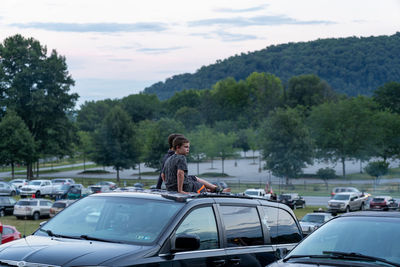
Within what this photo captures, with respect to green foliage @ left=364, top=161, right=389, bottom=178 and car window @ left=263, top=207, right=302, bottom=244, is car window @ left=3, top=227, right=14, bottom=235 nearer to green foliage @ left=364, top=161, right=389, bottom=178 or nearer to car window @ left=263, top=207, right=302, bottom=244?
car window @ left=263, top=207, right=302, bottom=244

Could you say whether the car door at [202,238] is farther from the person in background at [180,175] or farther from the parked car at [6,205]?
the parked car at [6,205]

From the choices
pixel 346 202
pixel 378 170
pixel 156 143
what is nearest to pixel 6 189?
pixel 346 202

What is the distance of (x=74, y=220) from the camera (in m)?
6.04

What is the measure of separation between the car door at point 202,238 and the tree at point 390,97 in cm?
11097

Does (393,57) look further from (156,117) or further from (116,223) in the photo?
(116,223)

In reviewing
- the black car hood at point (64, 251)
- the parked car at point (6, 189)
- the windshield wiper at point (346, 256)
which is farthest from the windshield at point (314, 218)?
the parked car at point (6, 189)

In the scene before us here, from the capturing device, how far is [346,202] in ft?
149

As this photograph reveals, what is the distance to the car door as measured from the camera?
5.61 metres

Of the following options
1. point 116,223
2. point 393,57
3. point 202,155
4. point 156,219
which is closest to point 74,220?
point 116,223

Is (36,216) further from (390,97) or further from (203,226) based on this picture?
(390,97)

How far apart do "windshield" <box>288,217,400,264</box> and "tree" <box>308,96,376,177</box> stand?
78.0m

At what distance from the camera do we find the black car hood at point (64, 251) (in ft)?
16.3

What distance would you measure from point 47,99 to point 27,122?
4.76 m

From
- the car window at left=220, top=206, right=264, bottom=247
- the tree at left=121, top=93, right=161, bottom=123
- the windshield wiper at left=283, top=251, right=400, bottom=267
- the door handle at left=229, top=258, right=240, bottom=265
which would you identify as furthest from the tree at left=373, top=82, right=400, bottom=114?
the windshield wiper at left=283, top=251, right=400, bottom=267
